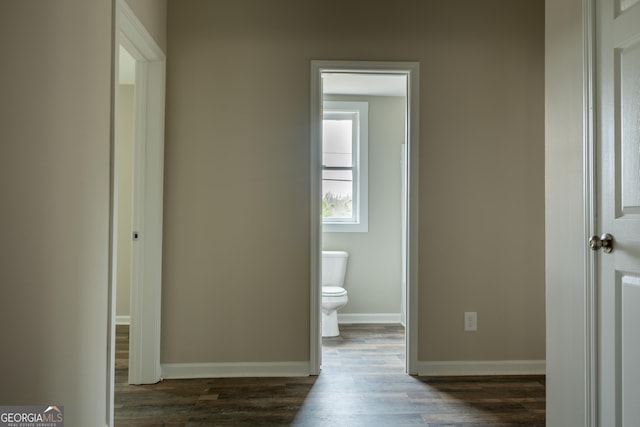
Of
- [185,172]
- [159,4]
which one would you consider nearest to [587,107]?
[185,172]

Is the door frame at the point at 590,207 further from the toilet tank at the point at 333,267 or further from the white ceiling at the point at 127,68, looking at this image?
the white ceiling at the point at 127,68

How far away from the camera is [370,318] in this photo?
4.41 meters

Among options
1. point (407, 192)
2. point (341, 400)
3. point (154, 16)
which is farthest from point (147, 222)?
point (407, 192)

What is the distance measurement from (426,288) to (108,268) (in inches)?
74.7

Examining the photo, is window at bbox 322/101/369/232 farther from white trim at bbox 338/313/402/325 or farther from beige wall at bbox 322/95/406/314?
white trim at bbox 338/313/402/325

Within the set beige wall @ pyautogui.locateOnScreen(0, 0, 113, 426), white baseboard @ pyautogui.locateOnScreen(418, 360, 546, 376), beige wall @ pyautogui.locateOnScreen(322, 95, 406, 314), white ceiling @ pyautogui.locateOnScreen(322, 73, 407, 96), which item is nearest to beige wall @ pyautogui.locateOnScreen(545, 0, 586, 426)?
white baseboard @ pyautogui.locateOnScreen(418, 360, 546, 376)

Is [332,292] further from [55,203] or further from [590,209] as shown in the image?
[55,203]

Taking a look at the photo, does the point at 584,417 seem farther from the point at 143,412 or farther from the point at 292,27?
the point at 292,27

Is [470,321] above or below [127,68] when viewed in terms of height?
below

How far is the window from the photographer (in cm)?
445

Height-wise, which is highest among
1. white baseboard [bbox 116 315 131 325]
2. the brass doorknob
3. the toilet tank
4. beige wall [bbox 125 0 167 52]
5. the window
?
beige wall [bbox 125 0 167 52]

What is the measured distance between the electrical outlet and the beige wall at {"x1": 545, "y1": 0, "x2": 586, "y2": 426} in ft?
3.38

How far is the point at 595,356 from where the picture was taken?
158 centimetres

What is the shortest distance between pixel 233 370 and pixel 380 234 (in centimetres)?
212
